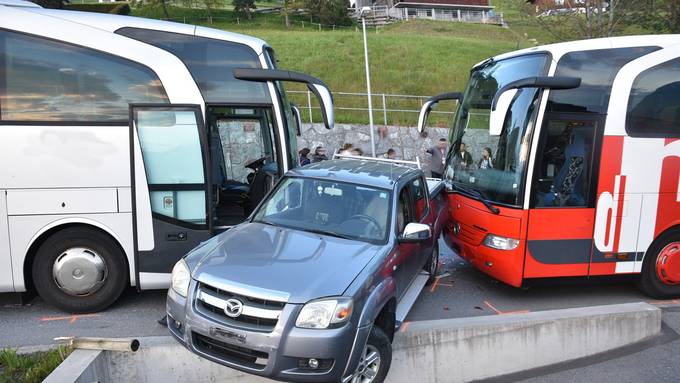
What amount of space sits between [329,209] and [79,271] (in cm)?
297

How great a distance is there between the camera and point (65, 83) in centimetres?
573

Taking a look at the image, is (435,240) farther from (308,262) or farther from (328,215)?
(308,262)

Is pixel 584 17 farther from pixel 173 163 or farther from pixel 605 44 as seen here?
pixel 173 163

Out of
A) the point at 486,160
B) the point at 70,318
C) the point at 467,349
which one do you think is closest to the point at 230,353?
the point at 467,349

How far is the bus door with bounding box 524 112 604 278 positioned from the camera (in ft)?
20.5

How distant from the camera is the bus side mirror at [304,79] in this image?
19.1 ft

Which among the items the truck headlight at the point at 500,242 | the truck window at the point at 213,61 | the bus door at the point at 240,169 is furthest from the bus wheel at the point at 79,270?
the truck headlight at the point at 500,242

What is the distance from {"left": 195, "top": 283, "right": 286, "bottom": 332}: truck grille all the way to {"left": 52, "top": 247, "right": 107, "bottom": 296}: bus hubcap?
244 centimetres

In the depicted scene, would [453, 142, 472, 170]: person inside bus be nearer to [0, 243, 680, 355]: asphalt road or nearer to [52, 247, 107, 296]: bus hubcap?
[0, 243, 680, 355]: asphalt road

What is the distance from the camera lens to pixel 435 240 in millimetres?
7121

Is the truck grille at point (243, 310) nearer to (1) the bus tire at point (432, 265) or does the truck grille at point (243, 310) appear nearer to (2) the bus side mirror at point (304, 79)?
(2) the bus side mirror at point (304, 79)

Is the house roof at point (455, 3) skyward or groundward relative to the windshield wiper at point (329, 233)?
skyward

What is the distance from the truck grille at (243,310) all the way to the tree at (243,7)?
54603 mm

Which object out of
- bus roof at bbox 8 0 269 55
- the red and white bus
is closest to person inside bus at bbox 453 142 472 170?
the red and white bus
